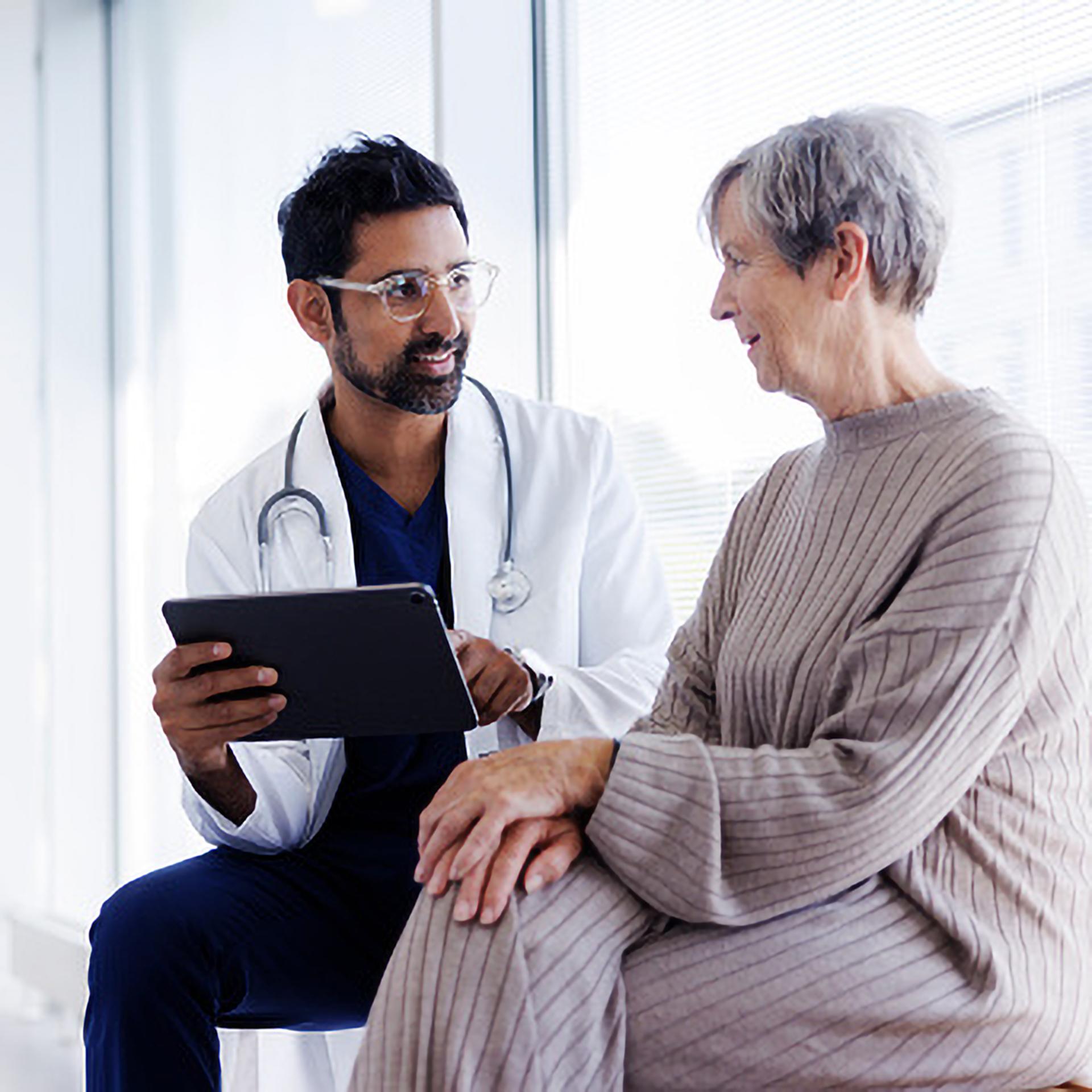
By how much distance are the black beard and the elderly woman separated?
28.7 inches

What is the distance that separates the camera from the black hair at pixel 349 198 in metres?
1.90

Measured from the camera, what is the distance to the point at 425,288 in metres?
1.87

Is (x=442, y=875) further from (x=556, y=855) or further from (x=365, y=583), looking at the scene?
(x=365, y=583)

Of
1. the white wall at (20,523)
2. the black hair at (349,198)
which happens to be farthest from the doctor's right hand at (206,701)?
the white wall at (20,523)

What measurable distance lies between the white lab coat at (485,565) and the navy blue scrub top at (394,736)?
0.11ft

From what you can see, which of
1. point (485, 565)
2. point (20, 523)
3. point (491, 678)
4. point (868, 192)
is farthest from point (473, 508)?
point (20, 523)

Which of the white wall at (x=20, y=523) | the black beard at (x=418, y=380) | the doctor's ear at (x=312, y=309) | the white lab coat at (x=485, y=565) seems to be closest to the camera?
the white lab coat at (x=485, y=565)

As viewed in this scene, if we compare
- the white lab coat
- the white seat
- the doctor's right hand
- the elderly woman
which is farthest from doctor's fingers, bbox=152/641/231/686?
the white seat

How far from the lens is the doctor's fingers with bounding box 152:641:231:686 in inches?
57.1

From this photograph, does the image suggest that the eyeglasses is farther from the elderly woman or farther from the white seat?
the white seat

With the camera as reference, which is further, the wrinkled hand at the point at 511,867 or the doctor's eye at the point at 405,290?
the doctor's eye at the point at 405,290

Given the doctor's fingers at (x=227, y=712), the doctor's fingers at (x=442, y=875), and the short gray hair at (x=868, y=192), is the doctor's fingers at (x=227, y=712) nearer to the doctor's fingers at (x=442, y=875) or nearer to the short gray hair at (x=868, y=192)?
the doctor's fingers at (x=442, y=875)

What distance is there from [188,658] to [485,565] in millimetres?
461

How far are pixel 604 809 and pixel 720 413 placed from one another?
1.04m
